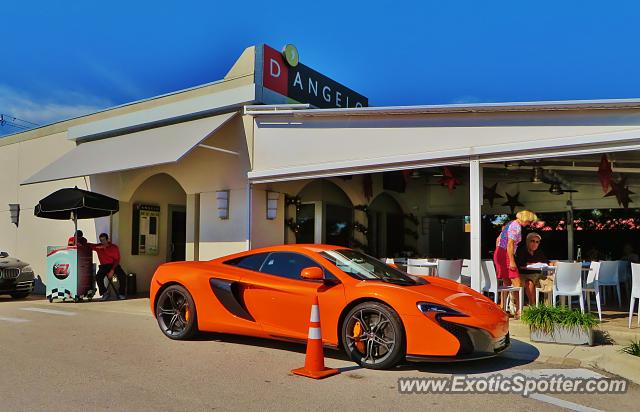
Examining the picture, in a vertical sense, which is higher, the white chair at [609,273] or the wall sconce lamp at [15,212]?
the wall sconce lamp at [15,212]

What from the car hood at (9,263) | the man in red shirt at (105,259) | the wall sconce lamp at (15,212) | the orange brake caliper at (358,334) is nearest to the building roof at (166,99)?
the wall sconce lamp at (15,212)

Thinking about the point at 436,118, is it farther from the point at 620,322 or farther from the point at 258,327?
the point at 258,327

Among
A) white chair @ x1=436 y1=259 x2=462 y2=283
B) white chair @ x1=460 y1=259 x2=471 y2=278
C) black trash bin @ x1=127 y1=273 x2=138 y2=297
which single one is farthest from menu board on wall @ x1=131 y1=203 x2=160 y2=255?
white chair @ x1=460 y1=259 x2=471 y2=278

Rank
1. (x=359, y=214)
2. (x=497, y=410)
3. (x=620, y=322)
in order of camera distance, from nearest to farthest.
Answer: (x=497, y=410) < (x=620, y=322) < (x=359, y=214)

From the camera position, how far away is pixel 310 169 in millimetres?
10766

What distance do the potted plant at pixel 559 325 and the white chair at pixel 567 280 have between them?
1593mm

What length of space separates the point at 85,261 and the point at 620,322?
10655 millimetres

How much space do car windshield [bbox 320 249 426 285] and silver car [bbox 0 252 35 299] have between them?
31.9ft

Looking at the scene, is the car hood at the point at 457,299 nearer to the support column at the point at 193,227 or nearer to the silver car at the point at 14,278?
the support column at the point at 193,227

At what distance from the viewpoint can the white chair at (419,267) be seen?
1060 cm

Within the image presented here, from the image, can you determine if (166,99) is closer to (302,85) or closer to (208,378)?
(302,85)

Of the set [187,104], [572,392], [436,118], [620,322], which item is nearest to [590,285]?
[620,322]

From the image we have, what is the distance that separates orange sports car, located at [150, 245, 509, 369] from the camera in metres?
5.40

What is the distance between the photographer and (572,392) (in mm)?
4969
